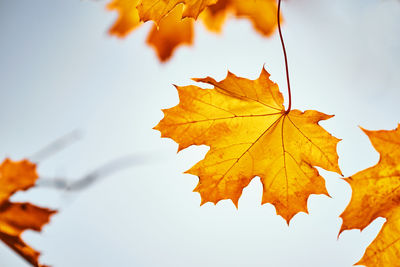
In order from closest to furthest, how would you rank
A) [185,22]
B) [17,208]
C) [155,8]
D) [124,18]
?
[155,8]
[17,208]
[124,18]
[185,22]

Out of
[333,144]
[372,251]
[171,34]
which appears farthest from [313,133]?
[171,34]

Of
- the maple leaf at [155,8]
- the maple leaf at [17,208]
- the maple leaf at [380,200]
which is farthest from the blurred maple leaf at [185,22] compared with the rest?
the maple leaf at [380,200]

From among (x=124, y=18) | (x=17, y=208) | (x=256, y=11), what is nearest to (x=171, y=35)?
(x=124, y=18)

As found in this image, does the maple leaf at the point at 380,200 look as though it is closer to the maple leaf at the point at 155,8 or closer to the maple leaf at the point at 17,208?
the maple leaf at the point at 155,8

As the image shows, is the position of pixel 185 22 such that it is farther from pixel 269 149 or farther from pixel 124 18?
pixel 269 149

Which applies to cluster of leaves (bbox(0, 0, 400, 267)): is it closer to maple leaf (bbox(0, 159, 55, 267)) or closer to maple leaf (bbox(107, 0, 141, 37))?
maple leaf (bbox(0, 159, 55, 267))

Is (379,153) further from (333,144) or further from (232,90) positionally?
(232,90)

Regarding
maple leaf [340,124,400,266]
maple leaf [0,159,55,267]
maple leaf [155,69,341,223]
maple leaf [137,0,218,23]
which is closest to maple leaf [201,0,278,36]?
maple leaf [155,69,341,223]
